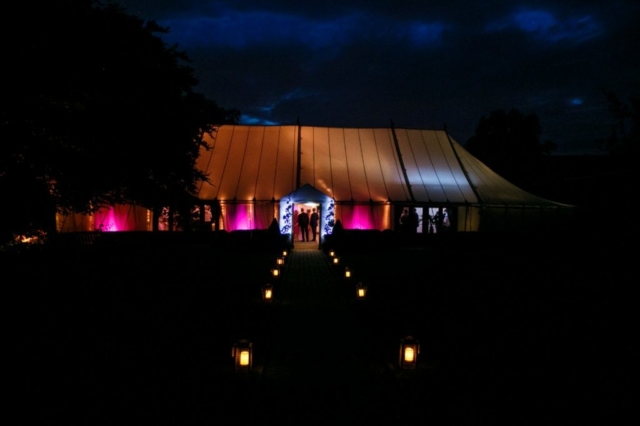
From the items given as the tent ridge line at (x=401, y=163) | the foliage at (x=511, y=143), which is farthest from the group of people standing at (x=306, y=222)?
the foliage at (x=511, y=143)

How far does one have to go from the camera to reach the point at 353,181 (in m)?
20.4

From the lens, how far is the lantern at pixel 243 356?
15.1ft

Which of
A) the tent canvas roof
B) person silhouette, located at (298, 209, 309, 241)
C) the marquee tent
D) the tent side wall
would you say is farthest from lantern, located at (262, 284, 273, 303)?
the tent side wall

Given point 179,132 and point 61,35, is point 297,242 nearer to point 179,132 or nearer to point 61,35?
point 179,132

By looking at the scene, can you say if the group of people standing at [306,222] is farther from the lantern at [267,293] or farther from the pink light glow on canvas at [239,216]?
the lantern at [267,293]

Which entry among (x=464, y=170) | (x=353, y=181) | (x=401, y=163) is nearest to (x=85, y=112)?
(x=353, y=181)

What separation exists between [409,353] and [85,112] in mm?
9821

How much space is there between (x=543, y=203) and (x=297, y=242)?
9887 mm

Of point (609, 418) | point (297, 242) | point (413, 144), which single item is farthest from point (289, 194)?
point (609, 418)

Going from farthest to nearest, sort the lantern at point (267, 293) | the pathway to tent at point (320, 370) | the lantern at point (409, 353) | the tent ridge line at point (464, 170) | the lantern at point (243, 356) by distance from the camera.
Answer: the tent ridge line at point (464, 170) → the lantern at point (267, 293) → the lantern at point (409, 353) → the lantern at point (243, 356) → the pathway to tent at point (320, 370)

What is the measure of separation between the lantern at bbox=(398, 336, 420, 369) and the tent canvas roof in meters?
14.7

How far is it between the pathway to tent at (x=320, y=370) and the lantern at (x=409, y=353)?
22 cm

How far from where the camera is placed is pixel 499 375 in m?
4.63

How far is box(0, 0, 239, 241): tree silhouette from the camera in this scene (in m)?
10.3
